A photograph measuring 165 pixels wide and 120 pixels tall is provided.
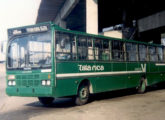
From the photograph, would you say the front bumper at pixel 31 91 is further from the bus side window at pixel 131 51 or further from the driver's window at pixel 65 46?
the bus side window at pixel 131 51

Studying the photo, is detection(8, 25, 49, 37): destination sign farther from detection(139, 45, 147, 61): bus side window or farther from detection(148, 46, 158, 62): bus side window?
detection(148, 46, 158, 62): bus side window

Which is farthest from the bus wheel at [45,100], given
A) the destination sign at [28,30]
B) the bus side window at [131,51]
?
the bus side window at [131,51]

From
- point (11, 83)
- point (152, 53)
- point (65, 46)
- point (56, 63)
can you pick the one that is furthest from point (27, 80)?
point (152, 53)

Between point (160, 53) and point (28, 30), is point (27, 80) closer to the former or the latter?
point (28, 30)

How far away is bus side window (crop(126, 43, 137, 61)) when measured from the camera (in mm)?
14820

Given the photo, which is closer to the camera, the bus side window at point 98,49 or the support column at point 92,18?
the bus side window at point 98,49

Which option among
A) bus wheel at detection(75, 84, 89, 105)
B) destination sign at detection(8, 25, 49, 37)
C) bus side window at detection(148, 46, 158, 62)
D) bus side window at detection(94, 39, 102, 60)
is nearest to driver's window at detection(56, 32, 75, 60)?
destination sign at detection(8, 25, 49, 37)

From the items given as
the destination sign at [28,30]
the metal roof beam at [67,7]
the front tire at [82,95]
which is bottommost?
the front tire at [82,95]

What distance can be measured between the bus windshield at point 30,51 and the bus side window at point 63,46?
0.34 metres

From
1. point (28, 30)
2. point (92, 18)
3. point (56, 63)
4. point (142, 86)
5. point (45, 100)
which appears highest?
point (92, 18)

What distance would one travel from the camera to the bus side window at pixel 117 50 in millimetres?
13453

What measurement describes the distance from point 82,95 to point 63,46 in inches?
91.2

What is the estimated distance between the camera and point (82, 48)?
11.3 metres

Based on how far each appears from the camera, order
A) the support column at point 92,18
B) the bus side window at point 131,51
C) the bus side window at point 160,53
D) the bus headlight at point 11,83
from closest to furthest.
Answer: the bus headlight at point 11,83
the bus side window at point 131,51
the bus side window at point 160,53
the support column at point 92,18
